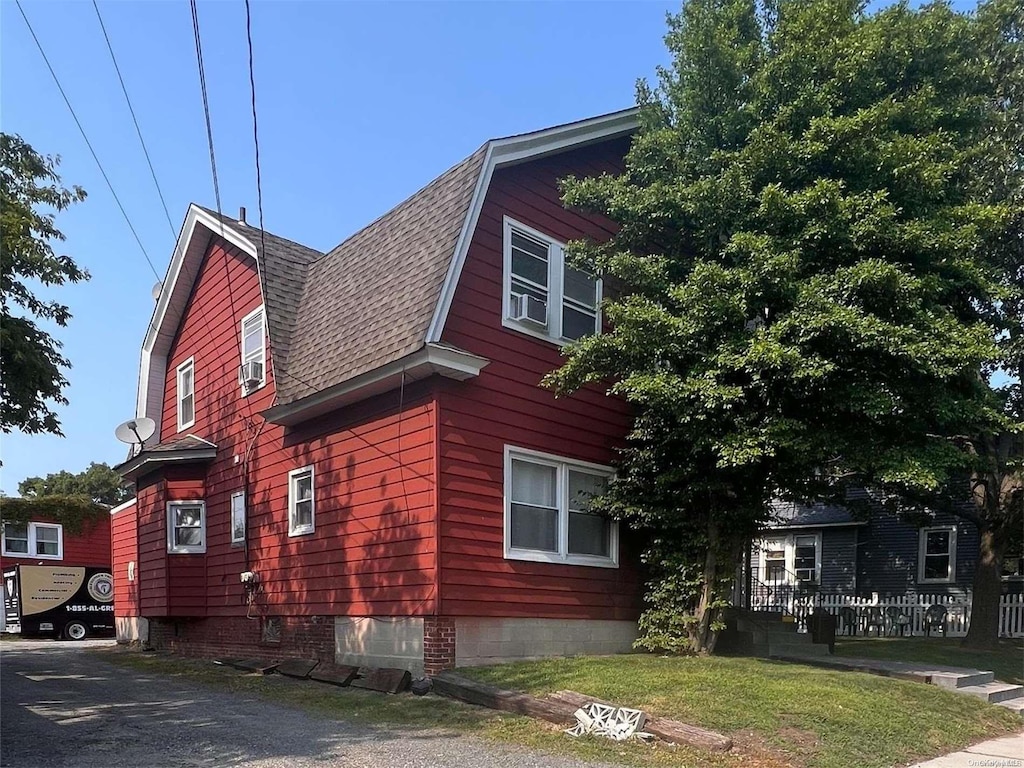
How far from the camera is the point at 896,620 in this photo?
20.1 metres

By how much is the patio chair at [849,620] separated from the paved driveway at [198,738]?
51.9 ft

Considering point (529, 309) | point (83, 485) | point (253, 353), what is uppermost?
point (529, 309)

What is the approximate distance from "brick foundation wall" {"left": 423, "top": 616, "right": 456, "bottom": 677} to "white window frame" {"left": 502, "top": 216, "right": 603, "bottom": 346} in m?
4.15

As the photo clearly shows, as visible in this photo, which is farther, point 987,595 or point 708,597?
point 987,595

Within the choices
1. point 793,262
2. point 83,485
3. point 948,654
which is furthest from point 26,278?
point 83,485

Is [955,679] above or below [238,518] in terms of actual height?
below

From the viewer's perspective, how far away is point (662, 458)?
12.4m

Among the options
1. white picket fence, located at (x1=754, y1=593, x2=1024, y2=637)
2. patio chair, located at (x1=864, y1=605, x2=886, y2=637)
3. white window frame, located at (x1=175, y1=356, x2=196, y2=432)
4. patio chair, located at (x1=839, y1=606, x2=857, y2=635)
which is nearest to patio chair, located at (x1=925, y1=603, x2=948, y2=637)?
white picket fence, located at (x1=754, y1=593, x2=1024, y2=637)

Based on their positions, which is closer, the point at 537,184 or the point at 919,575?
the point at 537,184

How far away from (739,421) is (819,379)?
1094 mm

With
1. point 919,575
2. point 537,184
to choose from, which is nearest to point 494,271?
point 537,184

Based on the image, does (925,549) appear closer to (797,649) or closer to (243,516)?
(797,649)

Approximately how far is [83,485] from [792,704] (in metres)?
62.1

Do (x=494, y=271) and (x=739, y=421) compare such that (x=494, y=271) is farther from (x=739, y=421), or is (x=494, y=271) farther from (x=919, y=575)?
(x=919, y=575)
